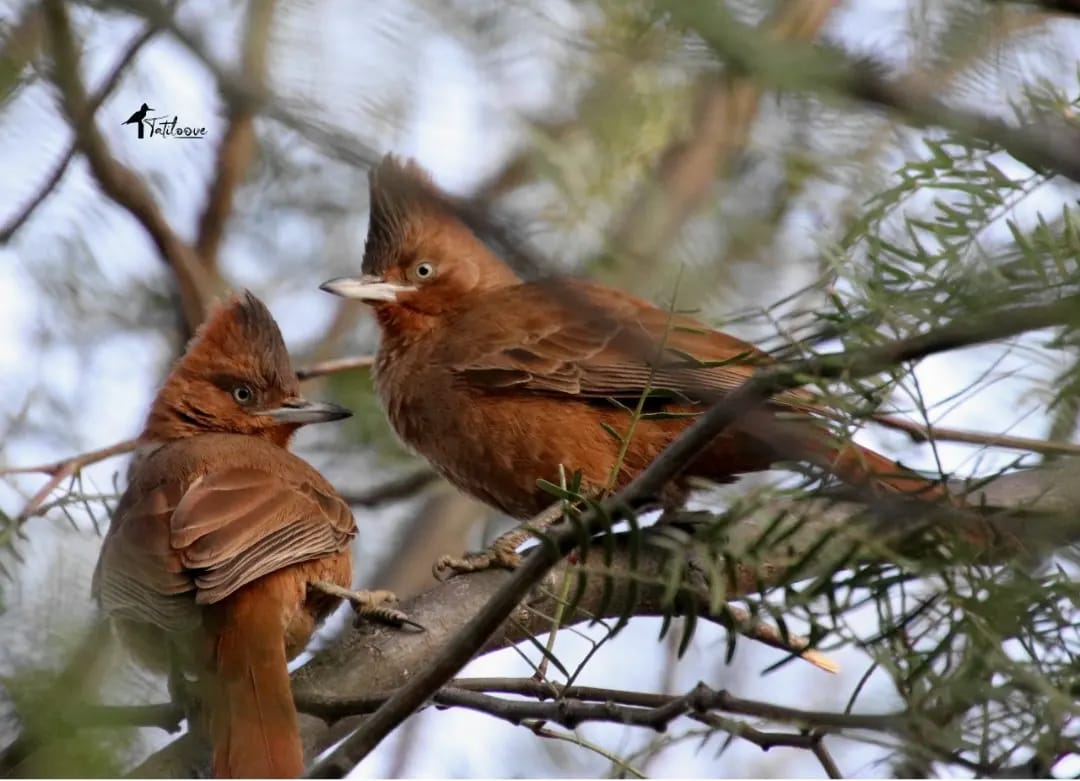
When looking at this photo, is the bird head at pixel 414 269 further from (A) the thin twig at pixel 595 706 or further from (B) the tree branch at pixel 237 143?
(A) the thin twig at pixel 595 706

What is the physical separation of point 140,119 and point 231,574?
150 centimetres

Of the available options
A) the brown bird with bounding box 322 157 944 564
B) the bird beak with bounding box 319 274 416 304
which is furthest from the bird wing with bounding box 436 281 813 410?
the bird beak with bounding box 319 274 416 304

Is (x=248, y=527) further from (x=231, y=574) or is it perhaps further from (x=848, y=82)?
(x=848, y=82)

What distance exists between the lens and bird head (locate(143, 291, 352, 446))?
551cm

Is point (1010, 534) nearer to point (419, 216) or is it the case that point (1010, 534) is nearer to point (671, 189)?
point (671, 189)

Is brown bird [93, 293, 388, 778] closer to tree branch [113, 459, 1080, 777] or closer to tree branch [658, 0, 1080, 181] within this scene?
tree branch [113, 459, 1080, 777]

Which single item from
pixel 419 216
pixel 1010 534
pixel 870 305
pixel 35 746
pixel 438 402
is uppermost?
pixel 419 216

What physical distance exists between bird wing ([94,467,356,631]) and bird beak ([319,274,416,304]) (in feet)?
4.80

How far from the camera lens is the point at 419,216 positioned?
605cm

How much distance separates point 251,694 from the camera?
11.9 feet

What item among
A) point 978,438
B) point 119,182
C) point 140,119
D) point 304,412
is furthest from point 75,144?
point 978,438

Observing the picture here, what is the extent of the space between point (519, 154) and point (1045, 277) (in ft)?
7.35

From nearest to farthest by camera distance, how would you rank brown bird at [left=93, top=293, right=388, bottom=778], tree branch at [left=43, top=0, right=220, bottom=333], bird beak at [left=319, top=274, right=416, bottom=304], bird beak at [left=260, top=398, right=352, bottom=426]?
tree branch at [left=43, top=0, right=220, bottom=333] → brown bird at [left=93, top=293, right=388, bottom=778] → bird beak at [left=260, top=398, right=352, bottom=426] → bird beak at [left=319, top=274, right=416, bottom=304]

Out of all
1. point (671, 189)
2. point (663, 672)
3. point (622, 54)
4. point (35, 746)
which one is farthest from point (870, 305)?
point (663, 672)
